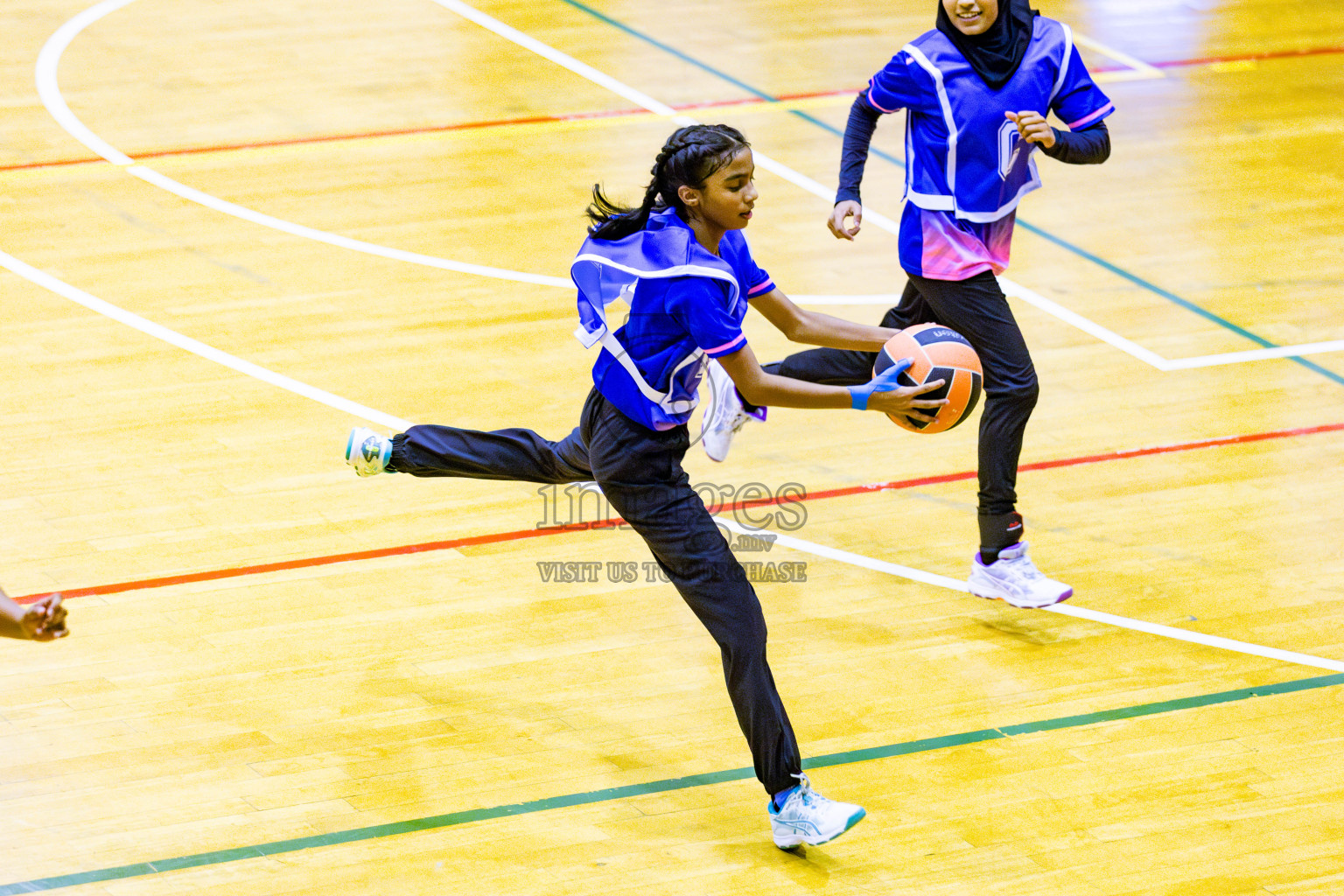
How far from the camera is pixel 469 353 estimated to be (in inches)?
311

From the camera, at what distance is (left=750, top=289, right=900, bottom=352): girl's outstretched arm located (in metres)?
5.05

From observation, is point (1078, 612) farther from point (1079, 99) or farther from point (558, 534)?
point (558, 534)

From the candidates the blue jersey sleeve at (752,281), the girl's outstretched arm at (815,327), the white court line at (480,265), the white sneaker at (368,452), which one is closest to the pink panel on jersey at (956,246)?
the girl's outstretched arm at (815,327)

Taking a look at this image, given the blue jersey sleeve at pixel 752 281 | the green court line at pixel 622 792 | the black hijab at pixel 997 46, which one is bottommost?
the green court line at pixel 622 792

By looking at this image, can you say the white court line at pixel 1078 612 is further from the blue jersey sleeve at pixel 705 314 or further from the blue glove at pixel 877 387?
the blue jersey sleeve at pixel 705 314

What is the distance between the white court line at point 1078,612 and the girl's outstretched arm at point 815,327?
1.31 meters

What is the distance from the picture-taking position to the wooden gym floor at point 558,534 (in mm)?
4887

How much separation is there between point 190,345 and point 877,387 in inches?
163

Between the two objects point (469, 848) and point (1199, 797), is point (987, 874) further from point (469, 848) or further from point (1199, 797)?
point (469, 848)

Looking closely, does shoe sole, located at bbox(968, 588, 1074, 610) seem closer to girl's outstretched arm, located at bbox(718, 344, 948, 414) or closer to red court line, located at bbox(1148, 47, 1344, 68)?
girl's outstretched arm, located at bbox(718, 344, 948, 414)

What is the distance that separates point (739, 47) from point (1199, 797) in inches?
336

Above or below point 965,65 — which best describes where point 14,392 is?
below

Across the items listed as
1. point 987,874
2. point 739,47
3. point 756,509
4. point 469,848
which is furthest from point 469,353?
point 739,47

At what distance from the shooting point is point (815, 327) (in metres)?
5.14
